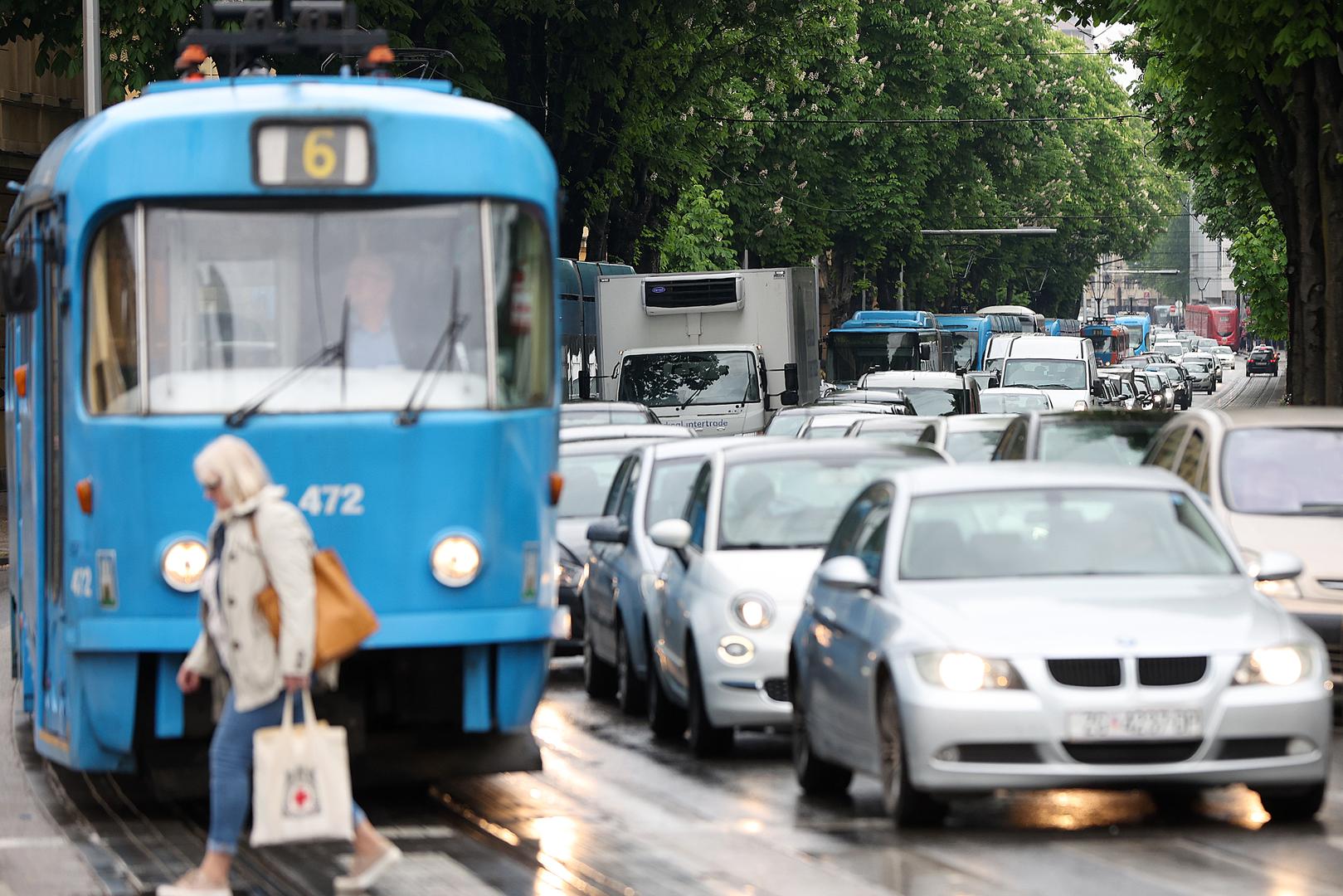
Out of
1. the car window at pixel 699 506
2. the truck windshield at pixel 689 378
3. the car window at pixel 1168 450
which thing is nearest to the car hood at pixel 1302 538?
the car window at pixel 1168 450

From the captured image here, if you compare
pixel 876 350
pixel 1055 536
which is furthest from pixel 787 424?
→ pixel 876 350

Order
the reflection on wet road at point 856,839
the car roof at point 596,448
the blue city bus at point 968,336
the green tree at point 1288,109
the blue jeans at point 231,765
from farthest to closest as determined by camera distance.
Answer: the blue city bus at point 968,336 → the green tree at point 1288,109 → the car roof at point 596,448 → the reflection on wet road at point 856,839 → the blue jeans at point 231,765

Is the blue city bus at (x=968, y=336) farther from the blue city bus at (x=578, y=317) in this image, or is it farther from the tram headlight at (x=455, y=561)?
the tram headlight at (x=455, y=561)

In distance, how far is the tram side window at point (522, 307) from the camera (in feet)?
30.9

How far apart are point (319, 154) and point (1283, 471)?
6801 mm

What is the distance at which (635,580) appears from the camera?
13.5 m

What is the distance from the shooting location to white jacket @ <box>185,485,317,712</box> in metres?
7.51

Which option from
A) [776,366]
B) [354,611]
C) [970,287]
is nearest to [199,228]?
[354,611]

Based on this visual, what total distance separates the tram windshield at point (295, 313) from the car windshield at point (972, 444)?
32.1 ft

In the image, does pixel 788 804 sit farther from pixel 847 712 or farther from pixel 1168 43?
pixel 1168 43

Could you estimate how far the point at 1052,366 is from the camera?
50344 millimetres

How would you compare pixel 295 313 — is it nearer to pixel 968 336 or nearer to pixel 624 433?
pixel 624 433

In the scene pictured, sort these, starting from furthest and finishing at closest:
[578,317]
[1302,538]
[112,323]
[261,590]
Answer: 1. [578,317]
2. [1302,538]
3. [112,323]
4. [261,590]

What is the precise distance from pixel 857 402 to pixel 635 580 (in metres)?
18.0
